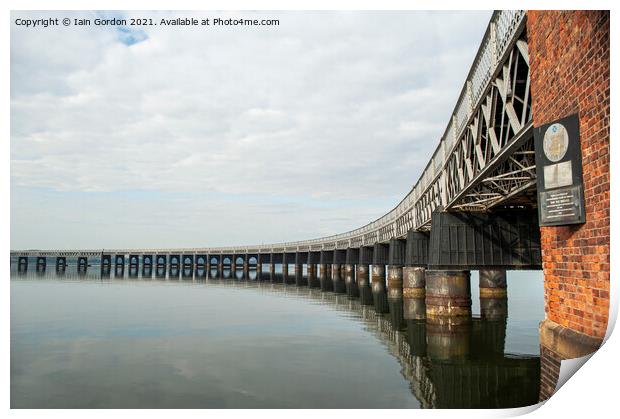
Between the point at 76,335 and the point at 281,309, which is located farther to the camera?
the point at 281,309

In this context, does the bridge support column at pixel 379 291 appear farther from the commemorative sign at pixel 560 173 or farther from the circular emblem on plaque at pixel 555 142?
the circular emblem on plaque at pixel 555 142

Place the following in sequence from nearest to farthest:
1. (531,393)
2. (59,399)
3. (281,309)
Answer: (59,399) < (531,393) < (281,309)

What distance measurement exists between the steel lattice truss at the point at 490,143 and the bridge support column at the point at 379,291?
7663mm

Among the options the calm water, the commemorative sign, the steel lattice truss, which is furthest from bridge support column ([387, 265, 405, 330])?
the commemorative sign

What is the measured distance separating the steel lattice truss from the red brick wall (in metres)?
2.56

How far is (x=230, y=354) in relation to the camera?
18141 mm

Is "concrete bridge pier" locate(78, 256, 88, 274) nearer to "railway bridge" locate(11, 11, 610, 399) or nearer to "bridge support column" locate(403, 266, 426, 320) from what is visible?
"bridge support column" locate(403, 266, 426, 320)

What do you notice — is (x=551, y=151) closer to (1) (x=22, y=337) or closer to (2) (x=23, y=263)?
(1) (x=22, y=337)

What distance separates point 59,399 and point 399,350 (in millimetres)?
13398

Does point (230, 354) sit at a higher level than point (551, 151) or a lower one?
lower

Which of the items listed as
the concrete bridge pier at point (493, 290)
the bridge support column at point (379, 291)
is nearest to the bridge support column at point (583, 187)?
the bridge support column at point (379, 291)

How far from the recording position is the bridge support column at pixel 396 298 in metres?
29.6

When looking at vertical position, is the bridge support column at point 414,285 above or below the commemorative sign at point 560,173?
below
